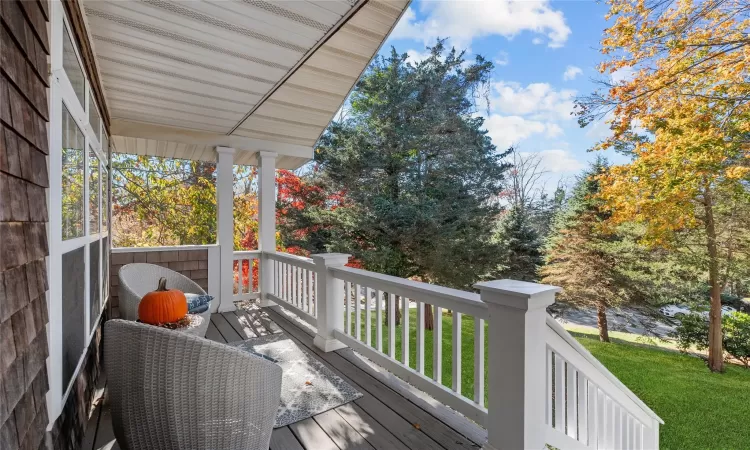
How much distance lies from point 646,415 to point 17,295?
11.9 ft

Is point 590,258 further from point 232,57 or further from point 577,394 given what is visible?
point 232,57

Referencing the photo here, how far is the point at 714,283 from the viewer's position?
8.17 m

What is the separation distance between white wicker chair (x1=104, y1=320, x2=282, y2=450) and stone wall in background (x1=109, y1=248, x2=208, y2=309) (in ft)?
10.5

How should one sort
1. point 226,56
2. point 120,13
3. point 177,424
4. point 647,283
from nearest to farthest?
point 177,424 < point 120,13 < point 226,56 < point 647,283

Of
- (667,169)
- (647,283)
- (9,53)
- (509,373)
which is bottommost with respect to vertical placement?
(647,283)

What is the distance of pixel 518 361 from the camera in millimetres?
1600

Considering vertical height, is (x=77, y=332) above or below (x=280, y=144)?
below

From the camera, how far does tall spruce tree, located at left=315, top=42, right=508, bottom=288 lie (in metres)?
9.05

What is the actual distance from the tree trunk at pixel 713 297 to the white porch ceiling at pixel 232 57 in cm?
862

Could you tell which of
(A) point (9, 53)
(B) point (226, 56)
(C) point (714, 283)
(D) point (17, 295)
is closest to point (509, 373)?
(D) point (17, 295)

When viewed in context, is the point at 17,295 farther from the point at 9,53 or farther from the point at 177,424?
the point at 177,424

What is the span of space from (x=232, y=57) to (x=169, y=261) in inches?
114

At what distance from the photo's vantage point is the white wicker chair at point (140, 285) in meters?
2.89

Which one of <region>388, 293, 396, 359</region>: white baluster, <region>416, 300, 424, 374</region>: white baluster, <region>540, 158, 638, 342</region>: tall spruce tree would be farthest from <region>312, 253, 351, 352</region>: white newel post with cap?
<region>540, 158, 638, 342</region>: tall spruce tree
